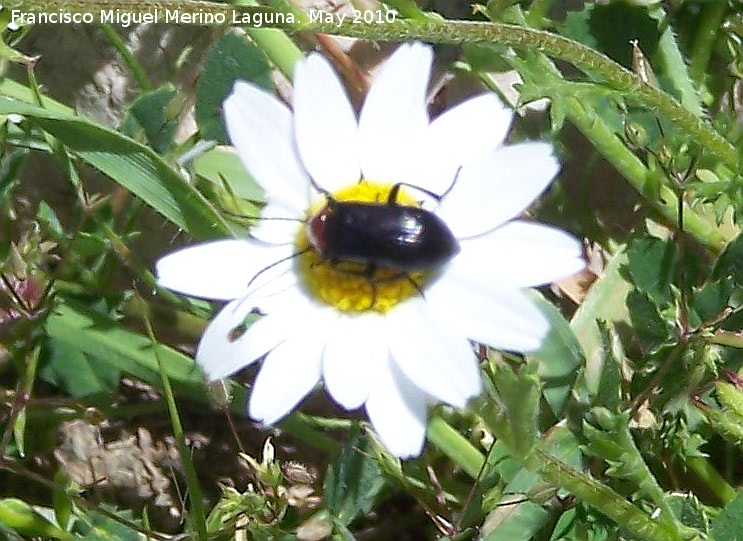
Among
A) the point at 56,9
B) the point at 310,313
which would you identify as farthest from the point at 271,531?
the point at 56,9

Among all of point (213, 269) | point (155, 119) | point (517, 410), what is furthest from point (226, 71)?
point (517, 410)

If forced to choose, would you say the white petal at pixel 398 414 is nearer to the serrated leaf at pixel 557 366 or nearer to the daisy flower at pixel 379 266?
the daisy flower at pixel 379 266

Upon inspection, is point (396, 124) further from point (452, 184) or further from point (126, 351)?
point (126, 351)

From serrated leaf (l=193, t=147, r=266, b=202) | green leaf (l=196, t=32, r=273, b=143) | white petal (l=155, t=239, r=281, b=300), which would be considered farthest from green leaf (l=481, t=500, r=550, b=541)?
green leaf (l=196, t=32, r=273, b=143)

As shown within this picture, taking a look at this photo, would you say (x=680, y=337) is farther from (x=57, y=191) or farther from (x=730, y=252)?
(x=57, y=191)

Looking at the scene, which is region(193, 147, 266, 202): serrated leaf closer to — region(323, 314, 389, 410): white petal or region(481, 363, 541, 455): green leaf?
region(323, 314, 389, 410): white petal

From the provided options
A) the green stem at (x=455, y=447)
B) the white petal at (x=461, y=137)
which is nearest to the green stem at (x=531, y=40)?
the white petal at (x=461, y=137)
